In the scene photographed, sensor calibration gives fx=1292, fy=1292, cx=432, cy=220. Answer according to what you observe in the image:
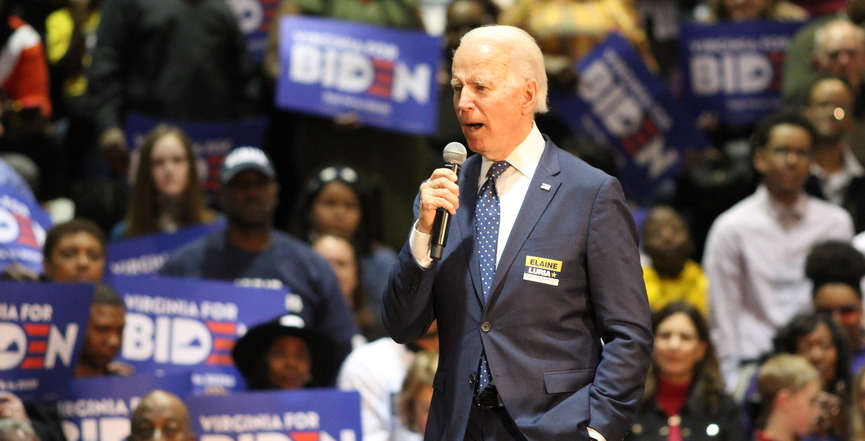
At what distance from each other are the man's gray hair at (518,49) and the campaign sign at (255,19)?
5.78 meters

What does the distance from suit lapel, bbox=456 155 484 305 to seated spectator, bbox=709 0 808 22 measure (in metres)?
6.04

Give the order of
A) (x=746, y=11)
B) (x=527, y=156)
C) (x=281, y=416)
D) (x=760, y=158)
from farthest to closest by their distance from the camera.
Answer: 1. (x=746, y=11)
2. (x=760, y=158)
3. (x=281, y=416)
4. (x=527, y=156)

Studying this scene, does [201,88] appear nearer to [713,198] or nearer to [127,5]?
[127,5]

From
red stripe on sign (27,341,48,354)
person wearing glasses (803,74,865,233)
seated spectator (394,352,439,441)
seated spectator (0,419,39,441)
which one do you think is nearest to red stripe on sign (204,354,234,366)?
seated spectator (394,352,439,441)

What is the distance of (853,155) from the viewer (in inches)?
322

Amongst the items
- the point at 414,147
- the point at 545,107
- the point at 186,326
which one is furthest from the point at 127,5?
the point at 545,107

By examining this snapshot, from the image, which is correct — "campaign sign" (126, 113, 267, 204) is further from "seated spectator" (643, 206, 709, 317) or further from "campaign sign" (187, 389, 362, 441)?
"campaign sign" (187, 389, 362, 441)

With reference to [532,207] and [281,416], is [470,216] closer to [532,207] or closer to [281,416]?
[532,207]

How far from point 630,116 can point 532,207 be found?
5.61m

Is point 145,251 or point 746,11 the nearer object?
point 145,251

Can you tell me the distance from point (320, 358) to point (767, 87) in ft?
13.6

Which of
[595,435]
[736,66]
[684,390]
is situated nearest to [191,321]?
[684,390]

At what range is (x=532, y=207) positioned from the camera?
3.05 metres

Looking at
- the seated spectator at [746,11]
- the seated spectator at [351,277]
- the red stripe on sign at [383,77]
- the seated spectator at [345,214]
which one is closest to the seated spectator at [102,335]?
the seated spectator at [351,277]
